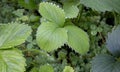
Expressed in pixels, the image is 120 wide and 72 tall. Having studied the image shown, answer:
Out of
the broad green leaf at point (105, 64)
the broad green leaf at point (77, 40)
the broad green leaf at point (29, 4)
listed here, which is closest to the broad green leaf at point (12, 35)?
the broad green leaf at point (77, 40)

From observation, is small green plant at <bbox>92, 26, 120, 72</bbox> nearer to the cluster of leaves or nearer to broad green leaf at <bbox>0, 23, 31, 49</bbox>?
the cluster of leaves

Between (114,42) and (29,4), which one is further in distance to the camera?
(29,4)

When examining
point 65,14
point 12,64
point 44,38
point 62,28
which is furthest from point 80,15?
point 12,64

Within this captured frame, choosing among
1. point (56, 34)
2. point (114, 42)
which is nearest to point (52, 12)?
point (56, 34)

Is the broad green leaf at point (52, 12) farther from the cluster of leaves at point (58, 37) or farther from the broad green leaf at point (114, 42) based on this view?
the broad green leaf at point (114, 42)

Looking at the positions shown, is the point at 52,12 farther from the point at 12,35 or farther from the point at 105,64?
the point at 105,64

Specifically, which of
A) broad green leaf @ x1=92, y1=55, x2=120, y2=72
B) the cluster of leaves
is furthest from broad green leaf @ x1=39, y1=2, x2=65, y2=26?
broad green leaf @ x1=92, y1=55, x2=120, y2=72

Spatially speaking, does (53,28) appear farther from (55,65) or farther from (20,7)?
(20,7)
